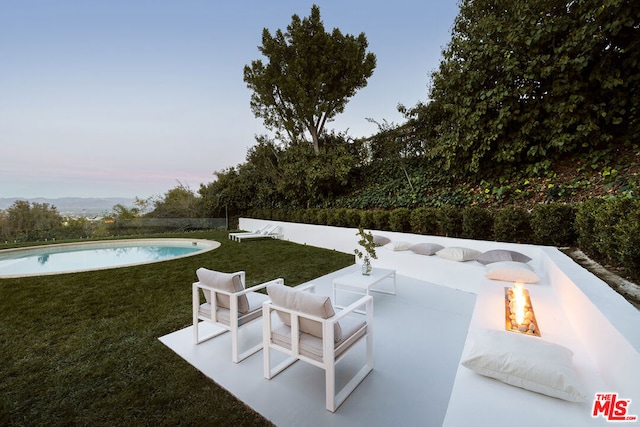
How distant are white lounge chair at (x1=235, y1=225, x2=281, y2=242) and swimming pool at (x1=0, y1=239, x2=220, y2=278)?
0.96m

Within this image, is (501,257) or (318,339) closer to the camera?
(318,339)

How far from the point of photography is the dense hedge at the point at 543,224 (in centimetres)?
259

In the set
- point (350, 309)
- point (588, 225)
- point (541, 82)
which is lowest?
point (350, 309)

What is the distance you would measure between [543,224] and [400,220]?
3113mm

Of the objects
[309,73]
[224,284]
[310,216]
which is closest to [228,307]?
[224,284]

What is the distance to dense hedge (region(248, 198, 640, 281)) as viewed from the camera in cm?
259

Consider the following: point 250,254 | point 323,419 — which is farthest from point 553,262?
point 250,254

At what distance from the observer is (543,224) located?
4.82 m


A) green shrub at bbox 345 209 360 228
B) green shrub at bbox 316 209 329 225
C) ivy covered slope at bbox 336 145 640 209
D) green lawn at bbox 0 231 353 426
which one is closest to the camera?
green lawn at bbox 0 231 353 426

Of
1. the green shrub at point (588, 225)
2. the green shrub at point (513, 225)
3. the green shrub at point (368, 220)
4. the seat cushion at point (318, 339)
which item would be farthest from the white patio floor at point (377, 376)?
the green shrub at point (368, 220)

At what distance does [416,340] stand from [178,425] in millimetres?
2464

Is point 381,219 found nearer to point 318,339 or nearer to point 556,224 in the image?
point 556,224

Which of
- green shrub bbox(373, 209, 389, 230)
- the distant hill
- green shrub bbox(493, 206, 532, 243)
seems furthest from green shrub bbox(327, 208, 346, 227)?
the distant hill

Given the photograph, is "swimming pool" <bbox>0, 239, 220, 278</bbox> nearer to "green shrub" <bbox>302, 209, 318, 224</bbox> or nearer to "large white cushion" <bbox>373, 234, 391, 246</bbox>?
"green shrub" <bbox>302, 209, 318, 224</bbox>
